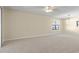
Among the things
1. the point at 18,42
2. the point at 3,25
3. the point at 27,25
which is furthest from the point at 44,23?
the point at 3,25

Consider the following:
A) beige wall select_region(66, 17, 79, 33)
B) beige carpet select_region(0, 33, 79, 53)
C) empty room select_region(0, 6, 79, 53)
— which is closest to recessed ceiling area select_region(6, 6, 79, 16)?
empty room select_region(0, 6, 79, 53)

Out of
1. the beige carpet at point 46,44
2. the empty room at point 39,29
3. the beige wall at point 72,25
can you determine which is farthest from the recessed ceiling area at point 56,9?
the beige carpet at point 46,44

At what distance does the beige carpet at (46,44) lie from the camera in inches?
72.3

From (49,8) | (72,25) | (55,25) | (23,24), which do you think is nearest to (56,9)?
(49,8)

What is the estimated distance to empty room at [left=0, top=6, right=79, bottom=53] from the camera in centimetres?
182

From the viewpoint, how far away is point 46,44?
6.22ft

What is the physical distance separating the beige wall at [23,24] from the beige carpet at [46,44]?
11cm

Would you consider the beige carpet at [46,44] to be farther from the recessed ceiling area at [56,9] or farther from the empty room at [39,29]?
the recessed ceiling area at [56,9]

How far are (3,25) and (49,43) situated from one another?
0.88 meters
